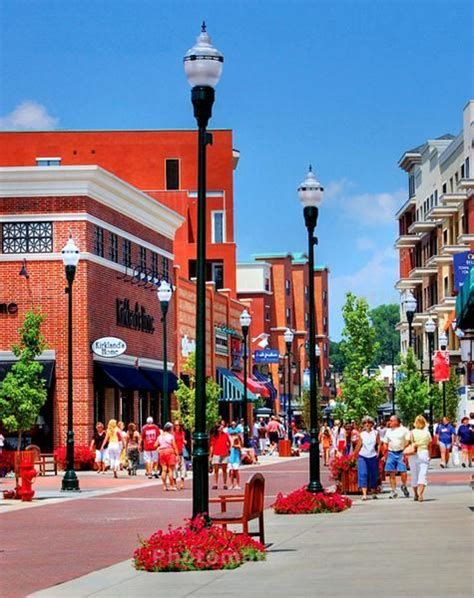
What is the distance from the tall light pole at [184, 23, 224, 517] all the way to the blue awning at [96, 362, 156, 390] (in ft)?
113

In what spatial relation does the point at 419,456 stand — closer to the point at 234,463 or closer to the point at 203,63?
the point at 234,463

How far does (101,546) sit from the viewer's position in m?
20.0

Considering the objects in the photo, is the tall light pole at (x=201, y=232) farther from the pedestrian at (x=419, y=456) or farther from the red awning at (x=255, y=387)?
the red awning at (x=255, y=387)

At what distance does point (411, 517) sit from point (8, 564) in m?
8.51

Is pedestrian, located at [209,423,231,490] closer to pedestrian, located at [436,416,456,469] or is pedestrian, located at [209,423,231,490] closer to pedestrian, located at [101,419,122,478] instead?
pedestrian, located at [101,419,122,478]

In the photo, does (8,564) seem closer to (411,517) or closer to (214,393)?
(411,517)

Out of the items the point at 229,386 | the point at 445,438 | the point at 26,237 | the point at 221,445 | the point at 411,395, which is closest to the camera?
the point at 221,445

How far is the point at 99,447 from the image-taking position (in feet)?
151

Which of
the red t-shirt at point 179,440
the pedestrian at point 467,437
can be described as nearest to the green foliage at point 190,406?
the pedestrian at point 467,437

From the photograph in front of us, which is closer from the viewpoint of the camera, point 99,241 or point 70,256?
point 70,256

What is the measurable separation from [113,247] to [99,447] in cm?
1050

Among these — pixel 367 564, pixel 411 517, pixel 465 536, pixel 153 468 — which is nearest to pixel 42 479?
pixel 153 468

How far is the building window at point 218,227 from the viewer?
278ft

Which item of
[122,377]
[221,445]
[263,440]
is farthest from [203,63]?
[263,440]
